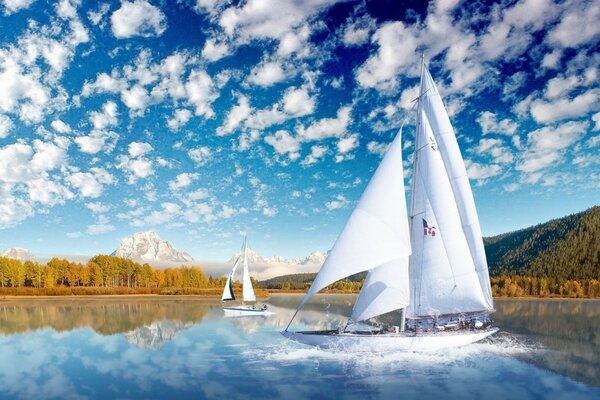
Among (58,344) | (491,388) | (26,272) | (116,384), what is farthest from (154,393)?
(26,272)

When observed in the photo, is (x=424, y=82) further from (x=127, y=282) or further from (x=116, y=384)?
(x=127, y=282)

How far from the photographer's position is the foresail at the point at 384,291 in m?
28.3

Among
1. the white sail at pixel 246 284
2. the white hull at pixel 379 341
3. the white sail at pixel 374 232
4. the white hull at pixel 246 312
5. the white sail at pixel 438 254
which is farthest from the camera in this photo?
the white sail at pixel 246 284

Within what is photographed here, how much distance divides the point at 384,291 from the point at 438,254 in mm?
5082

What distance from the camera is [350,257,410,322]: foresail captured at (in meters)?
28.3

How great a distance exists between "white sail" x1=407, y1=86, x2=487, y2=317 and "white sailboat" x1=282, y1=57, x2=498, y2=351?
0.22ft

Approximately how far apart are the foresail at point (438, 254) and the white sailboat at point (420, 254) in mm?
67

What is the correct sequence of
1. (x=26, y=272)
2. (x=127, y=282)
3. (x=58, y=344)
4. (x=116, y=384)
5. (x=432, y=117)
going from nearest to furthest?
(x=116, y=384) < (x=432, y=117) < (x=58, y=344) < (x=26, y=272) < (x=127, y=282)

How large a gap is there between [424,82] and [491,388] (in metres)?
20.5

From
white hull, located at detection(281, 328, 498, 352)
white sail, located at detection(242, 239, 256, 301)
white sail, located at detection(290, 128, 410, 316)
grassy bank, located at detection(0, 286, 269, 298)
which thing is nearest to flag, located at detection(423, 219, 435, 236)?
white sail, located at detection(290, 128, 410, 316)

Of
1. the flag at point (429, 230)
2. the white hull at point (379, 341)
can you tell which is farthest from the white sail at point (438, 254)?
the white hull at point (379, 341)

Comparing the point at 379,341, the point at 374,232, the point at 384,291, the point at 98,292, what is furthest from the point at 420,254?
the point at 98,292

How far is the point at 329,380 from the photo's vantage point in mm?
22516

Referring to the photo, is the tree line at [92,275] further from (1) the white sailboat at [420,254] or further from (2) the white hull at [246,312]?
(1) the white sailboat at [420,254]
